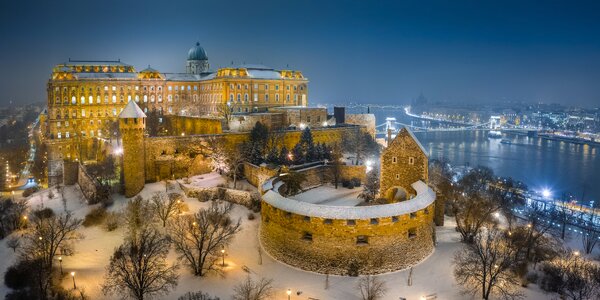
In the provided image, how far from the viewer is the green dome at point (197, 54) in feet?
211

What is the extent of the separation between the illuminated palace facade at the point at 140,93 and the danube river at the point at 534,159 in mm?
27268

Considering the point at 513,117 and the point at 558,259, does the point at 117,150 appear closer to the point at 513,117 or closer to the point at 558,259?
the point at 558,259

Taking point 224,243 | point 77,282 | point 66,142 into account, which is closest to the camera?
point 77,282

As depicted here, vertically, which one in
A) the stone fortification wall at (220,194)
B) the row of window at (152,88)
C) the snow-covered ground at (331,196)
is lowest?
the snow-covered ground at (331,196)

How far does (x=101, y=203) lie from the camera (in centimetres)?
2591

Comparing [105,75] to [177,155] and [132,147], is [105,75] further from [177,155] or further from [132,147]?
[132,147]

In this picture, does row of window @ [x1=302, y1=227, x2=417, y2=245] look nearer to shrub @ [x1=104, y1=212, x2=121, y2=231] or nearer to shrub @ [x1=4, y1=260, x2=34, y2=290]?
shrub @ [x1=104, y1=212, x2=121, y2=231]

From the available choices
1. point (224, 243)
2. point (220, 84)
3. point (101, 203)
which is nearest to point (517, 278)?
point (224, 243)

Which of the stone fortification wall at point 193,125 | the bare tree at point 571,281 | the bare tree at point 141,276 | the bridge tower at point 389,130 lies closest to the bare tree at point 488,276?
the bare tree at point 571,281

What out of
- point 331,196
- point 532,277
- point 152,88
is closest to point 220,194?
point 331,196

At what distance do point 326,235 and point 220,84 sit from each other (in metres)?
38.2

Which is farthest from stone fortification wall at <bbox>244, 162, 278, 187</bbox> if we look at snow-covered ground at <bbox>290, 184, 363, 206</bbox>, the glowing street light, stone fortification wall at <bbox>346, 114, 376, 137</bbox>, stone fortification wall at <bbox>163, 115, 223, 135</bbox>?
the glowing street light

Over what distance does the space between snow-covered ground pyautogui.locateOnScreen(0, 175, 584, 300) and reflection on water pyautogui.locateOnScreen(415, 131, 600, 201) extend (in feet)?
125

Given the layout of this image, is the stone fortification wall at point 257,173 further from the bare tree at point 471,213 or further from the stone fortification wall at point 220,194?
the bare tree at point 471,213
